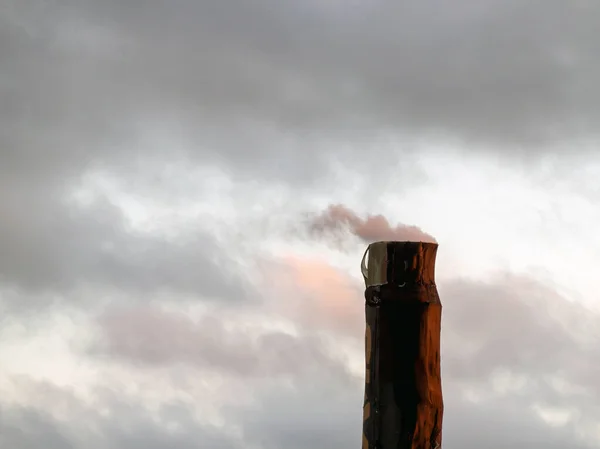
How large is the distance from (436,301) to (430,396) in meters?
0.65

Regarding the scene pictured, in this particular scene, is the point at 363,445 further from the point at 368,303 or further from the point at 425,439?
the point at 368,303

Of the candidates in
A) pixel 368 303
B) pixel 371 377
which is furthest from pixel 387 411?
pixel 368 303

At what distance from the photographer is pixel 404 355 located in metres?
5.57

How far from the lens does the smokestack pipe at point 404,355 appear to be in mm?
5531

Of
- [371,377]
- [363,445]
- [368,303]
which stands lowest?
[363,445]

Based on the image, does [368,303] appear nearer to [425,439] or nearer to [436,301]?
[436,301]

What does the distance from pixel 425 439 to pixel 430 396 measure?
0.94 ft

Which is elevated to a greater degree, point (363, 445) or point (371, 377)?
point (371, 377)

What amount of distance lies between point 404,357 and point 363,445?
27.6 inches

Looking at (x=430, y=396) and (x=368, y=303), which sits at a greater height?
(x=368, y=303)

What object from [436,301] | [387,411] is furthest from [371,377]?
[436,301]

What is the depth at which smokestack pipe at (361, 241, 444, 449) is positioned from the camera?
5.53 metres

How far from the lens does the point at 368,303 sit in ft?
18.8

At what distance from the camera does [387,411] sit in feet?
18.2
